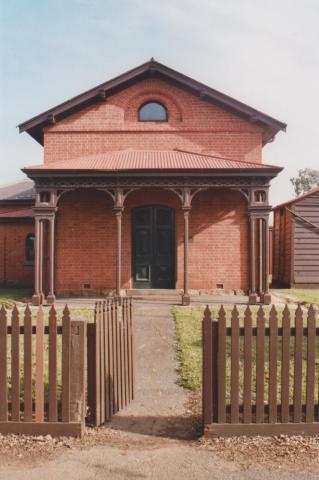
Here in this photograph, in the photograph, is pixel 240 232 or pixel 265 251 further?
pixel 240 232

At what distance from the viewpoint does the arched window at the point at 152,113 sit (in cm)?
1522

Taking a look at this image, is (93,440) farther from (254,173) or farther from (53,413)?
(254,173)

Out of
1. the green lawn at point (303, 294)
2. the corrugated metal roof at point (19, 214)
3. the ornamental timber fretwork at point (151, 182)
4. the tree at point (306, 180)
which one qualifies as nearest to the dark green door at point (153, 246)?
the ornamental timber fretwork at point (151, 182)

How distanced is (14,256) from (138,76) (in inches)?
351

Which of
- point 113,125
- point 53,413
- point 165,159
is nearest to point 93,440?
point 53,413

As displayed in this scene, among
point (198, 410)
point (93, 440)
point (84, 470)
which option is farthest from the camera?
point (198, 410)

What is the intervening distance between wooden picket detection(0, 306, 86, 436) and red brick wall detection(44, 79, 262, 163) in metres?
11.5

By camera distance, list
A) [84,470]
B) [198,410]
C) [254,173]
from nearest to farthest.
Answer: [84,470] → [198,410] → [254,173]

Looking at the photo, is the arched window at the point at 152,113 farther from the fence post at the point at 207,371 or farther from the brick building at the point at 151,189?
the fence post at the point at 207,371

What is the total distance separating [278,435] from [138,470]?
1.35 metres

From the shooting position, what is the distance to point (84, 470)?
344cm

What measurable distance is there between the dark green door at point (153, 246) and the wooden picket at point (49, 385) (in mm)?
10341

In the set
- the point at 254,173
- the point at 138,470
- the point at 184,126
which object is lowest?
the point at 138,470

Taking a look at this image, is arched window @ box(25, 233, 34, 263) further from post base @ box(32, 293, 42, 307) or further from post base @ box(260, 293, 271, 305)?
post base @ box(260, 293, 271, 305)
